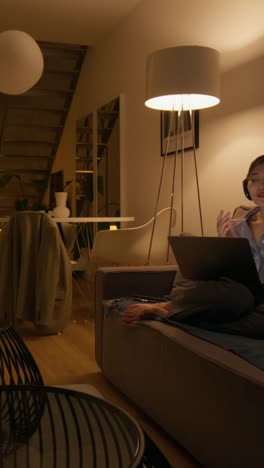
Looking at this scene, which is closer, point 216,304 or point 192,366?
point 192,366

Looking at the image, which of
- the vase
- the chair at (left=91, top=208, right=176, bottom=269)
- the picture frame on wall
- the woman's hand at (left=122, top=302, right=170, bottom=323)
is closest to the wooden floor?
the woman's hand at (left=122, top=302, right=170, bottom=323)

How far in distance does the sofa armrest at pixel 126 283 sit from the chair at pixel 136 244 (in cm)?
112

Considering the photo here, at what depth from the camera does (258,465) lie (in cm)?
140

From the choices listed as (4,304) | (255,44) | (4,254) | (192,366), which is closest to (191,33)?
(255,44)

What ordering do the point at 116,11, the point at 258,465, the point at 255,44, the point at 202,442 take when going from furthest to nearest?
the point at 116,11 < the point at 255,44 < the point at 202,442 < the point at 258,465

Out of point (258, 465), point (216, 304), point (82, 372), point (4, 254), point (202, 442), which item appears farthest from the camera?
point (4, 254)

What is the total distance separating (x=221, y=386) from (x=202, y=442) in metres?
0.23

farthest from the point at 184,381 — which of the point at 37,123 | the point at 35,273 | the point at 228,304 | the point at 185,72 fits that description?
the point at 37,123

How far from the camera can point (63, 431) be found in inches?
44.4

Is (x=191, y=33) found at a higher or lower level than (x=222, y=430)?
higher

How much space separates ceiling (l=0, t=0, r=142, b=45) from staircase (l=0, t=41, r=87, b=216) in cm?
56

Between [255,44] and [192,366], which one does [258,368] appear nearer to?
[192,366]

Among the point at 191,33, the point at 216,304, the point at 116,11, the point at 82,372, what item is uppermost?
the point at 116,11

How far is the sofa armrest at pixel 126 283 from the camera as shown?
2615mm
